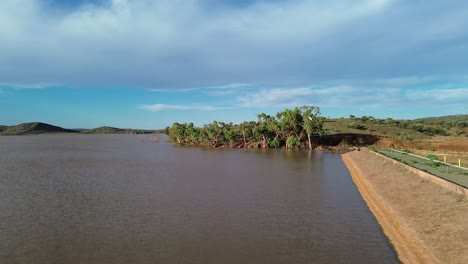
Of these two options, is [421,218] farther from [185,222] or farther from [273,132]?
[273,132]

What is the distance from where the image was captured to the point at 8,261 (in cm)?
1086

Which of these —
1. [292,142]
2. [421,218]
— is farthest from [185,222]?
[292,142]

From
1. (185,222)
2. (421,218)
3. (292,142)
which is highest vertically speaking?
(292,142)

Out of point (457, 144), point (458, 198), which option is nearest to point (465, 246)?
point (458, 198)

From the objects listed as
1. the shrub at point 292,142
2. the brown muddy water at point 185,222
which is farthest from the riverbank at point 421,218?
the shrub at point 292,142

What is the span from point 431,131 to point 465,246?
93.5m

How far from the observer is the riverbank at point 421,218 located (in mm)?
10763

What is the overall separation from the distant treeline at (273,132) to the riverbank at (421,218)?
45.8m

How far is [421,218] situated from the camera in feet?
45.8

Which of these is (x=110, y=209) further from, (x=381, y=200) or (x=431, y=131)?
(x=431, y=131)

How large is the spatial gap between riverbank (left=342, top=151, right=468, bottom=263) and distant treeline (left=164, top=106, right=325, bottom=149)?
45753mm

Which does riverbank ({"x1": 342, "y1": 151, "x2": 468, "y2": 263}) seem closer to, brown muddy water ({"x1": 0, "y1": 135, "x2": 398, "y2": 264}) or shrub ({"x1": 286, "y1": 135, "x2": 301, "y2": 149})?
brown muddy water ({"x1": 0, "y1": 135, "x2": 398, "y2": 264})

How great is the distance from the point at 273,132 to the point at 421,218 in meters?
60.8

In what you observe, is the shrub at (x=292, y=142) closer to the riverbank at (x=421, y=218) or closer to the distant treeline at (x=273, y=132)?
the distant treeline at (x=273, y=132)
